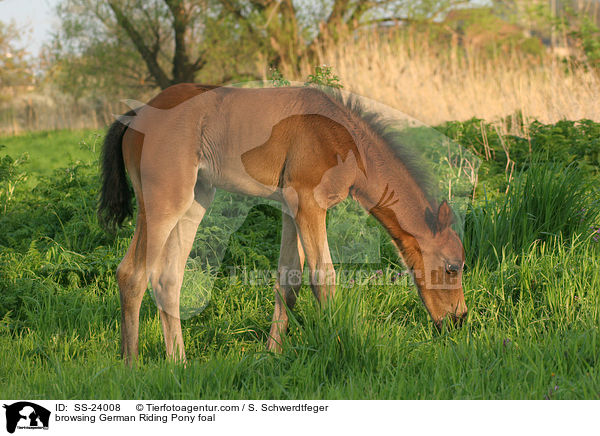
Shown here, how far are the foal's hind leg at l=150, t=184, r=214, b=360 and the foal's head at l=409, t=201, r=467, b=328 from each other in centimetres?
156

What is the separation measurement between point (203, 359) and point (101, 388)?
999 mm

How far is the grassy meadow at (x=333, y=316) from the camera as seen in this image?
3.27m

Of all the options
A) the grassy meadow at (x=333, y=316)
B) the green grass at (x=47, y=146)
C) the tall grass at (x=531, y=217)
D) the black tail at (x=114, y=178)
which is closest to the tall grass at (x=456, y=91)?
the grassy meadow at (x=333, y=316)

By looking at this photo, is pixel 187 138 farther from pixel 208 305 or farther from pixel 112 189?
pixel 208 305

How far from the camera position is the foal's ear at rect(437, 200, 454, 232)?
3.99m

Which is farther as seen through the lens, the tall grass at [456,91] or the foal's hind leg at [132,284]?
the tall grass at [456,91]

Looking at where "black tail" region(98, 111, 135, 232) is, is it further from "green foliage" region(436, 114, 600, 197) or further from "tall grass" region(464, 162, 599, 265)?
"green foliage" region(436, 114, 600, 197)

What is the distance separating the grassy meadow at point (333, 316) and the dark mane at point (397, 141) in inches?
33.8

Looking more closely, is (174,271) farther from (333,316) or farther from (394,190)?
(394,190)

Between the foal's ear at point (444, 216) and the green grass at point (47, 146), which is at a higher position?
the foal's ear at point (444, 216)

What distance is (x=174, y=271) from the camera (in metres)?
4.22

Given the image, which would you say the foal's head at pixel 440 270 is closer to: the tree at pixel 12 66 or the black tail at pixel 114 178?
the black tail at pixel 114 178

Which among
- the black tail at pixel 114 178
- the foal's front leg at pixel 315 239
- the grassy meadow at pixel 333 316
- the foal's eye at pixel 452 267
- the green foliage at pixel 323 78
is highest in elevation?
the green foliage at pixel 323 78
